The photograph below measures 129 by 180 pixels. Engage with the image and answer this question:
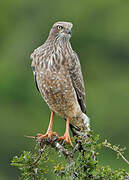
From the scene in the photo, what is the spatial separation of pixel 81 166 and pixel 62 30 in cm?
236

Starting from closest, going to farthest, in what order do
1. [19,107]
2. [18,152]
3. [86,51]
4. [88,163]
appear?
[88,163] → [18,152] → [19,107] → [86,51]

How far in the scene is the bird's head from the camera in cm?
745

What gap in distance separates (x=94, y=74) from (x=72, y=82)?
15304 millimetres

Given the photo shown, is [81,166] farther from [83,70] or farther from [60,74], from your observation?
[83,70]

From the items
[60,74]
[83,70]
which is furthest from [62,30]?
[83,70]

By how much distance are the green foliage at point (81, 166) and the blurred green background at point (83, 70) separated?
11169 mm

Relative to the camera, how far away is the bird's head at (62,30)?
745 cm

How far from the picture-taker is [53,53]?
7660 mm

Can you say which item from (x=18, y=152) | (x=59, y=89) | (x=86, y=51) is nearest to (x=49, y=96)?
(x=59, y=89)

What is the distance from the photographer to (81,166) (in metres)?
5.60

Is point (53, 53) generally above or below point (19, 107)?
above

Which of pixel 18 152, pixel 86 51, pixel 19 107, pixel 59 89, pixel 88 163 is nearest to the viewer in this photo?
pixel 88 163

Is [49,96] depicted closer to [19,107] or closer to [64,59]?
[64,59]

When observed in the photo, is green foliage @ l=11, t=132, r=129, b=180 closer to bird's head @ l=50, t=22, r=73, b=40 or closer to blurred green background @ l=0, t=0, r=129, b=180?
bird's head @ l=50, t=22, r=73, b=40
